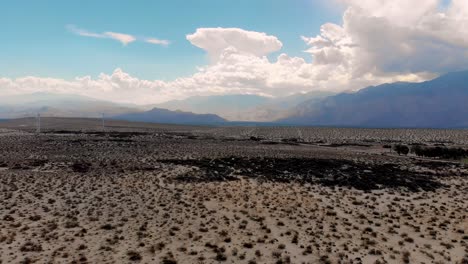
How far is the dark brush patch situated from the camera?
1347 inches

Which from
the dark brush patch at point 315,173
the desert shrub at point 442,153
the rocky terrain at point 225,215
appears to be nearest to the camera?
the rocky terrain at point 225,215

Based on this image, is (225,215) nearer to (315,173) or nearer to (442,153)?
(315,173)

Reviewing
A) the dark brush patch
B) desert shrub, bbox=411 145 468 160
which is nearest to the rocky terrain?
the dark brush patch

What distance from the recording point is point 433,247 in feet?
59.8

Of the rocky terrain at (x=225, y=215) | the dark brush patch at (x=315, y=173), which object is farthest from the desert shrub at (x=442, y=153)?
the rocky terrain at (x=225, y=215)

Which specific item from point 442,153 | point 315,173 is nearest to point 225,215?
point 315,173

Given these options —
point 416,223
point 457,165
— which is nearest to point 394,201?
point 416,223

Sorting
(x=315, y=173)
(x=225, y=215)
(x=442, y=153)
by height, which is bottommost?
(x=225, y=215)

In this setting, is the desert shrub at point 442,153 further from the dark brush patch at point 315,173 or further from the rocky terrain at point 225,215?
the rocky terrain at point 225,215

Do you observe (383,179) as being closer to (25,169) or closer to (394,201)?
(394,201)

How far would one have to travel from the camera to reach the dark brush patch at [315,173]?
34219 mm

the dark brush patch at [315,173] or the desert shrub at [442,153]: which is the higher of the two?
the desert shrub at [442,153]

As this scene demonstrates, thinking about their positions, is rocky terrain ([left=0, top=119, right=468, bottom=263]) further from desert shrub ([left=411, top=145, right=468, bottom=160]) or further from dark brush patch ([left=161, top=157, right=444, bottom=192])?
desert shrub ([left=411, top=145, right=468, bottom=160])

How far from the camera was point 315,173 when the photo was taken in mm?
39562
